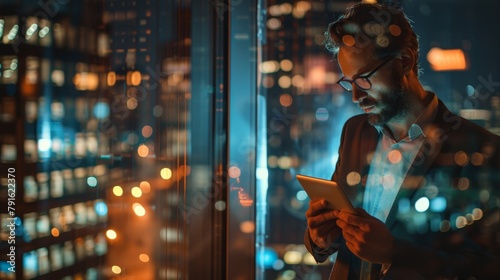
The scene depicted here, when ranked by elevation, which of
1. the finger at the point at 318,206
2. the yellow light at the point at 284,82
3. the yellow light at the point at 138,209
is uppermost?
the yellow light at the point at 284,82

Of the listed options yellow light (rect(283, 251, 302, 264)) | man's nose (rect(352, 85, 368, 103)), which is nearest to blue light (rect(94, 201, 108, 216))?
yellow light (rect(283, 251, 302, 264))

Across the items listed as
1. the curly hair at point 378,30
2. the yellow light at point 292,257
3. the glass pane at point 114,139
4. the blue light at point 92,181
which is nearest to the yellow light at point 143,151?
the glass pane at point 114,139

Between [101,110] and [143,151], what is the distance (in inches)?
10.6

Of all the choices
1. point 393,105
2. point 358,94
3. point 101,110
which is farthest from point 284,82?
point 101,110

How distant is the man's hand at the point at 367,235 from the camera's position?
5.02 ft

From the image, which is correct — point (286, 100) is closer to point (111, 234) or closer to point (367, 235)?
point (367, 235)

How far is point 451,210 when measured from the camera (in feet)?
5.24

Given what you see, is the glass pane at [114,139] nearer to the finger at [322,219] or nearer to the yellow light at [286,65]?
the yellow light at [286,65]

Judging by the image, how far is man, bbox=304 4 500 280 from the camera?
5.09 ft

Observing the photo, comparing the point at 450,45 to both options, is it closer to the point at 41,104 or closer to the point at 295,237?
the point at 295,237

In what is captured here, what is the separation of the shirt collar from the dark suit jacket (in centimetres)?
2

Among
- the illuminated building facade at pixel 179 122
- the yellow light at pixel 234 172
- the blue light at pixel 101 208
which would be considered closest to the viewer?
the illuminated building facade at pixel 179 122

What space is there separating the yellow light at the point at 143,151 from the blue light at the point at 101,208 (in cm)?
28

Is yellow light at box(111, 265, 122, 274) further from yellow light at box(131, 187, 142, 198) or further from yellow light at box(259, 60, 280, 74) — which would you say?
yellow light at box(259, 60, 280, 74)
